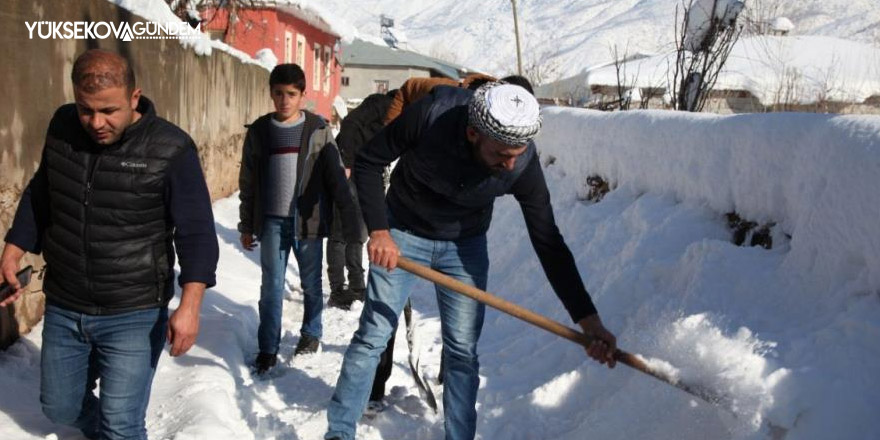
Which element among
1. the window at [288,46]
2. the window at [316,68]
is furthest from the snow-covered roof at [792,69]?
the window at [316,68]

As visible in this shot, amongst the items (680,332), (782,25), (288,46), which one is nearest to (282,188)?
(680,332)

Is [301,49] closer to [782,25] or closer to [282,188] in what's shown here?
[782,25]

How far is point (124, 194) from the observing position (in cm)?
252

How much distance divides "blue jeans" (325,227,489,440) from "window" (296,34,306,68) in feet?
77.5

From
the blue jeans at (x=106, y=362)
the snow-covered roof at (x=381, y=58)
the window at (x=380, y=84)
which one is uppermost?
the snow-covered roof at (x=381, y=58)

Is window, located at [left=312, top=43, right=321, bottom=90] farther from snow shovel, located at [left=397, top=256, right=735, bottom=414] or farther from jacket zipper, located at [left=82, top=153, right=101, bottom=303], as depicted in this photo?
jacket zipper, located at [left=82, top=153, right=101, bottom=303]

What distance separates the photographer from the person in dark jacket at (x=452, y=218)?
288cm

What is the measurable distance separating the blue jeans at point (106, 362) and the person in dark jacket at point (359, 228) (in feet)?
7.62

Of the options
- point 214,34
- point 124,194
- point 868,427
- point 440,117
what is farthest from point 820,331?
point 214,34

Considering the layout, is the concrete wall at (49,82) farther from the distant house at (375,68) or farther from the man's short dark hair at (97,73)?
the distant house at (375,68)

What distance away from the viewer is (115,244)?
8.37 ft

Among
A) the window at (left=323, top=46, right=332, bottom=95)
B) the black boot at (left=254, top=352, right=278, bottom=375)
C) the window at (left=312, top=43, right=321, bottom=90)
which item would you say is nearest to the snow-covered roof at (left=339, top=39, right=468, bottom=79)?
the window at (left=323, top=46, right=332, bottom=95)

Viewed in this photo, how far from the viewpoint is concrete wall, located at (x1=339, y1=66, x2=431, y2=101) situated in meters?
45.8

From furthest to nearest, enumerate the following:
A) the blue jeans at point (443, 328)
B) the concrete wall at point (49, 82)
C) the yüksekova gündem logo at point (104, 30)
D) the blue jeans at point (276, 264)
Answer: the blue jeans at point (276, 264) < the yüksekova gündem logo at point (104, 30) < the concrete wall at point (49, 82) < the blue jeans at point (443, 328)
